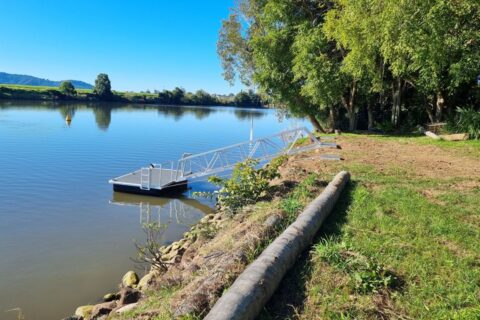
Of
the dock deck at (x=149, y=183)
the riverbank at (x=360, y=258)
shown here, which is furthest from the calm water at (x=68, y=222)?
the riverbank at (x=360, y=258)

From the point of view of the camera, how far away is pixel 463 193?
26.7 ft

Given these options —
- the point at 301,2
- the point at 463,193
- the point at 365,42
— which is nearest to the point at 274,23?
the point at 301,2

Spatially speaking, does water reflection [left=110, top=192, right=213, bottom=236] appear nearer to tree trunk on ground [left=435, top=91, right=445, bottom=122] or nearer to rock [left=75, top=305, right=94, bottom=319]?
rock [left=75, top=305, right=94, bottom=319]

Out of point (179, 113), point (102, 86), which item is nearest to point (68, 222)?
point (179, 113)

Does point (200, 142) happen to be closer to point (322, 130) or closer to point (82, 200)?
point (322, 130)

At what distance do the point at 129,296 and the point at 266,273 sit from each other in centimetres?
307

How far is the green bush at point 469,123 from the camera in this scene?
1617 cm

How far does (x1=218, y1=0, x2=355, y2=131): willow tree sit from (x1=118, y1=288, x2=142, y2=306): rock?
54.6ft

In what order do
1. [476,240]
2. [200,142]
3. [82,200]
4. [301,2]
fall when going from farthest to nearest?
[200,142]
[301,2]
[82,200]
[476,240]

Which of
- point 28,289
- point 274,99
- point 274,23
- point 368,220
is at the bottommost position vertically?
point 28,289

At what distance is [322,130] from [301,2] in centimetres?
874

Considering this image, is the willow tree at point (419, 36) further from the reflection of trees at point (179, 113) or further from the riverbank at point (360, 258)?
the reflection of trees at point (179, 113)

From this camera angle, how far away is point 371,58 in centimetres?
1853

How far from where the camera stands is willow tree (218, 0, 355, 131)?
67.6ft
